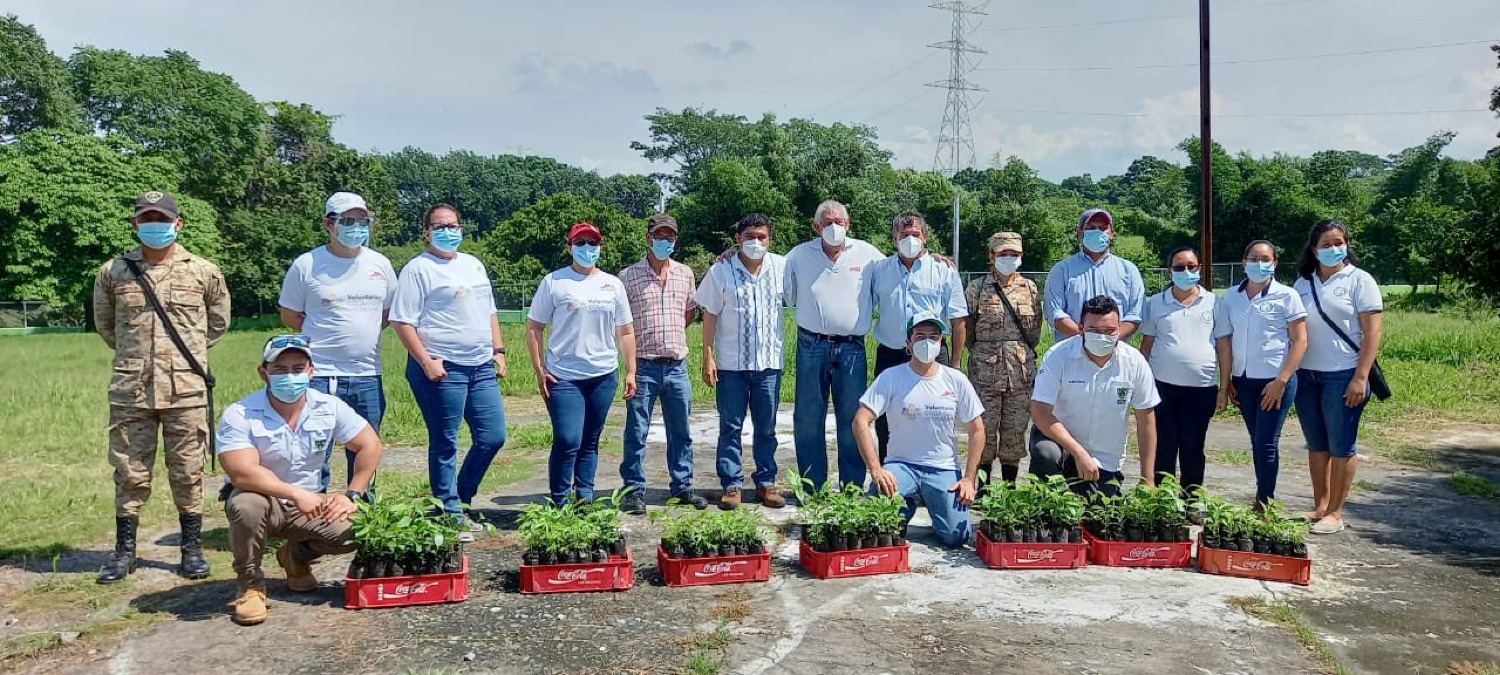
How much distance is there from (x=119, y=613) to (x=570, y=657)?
2383 millimetres

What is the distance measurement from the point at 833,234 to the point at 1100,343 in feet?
5.93

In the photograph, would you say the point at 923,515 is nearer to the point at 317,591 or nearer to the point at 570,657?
the point at 570,657

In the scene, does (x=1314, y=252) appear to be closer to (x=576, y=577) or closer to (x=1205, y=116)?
(x=576, y=577)

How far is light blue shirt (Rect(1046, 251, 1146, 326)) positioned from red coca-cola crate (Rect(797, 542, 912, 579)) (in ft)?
7.01

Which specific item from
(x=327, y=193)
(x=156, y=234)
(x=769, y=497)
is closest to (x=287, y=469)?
(x=156, y=234)

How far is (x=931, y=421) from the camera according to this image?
5.90 metres

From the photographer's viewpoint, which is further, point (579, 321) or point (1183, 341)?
point (1183, 341)

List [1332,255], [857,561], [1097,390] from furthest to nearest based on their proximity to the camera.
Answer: [1332,255]
[1097,390]
[857,561]

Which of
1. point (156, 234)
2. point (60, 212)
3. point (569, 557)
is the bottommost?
point (569, 557)

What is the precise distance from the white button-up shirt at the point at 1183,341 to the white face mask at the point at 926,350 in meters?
1.68

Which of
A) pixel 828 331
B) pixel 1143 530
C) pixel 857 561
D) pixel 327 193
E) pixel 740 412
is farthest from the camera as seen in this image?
pixel 327 193

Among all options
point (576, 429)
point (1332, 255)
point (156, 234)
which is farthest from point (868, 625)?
point (156, 234)

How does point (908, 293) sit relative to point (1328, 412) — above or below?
above

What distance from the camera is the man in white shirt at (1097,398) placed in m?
5.84
